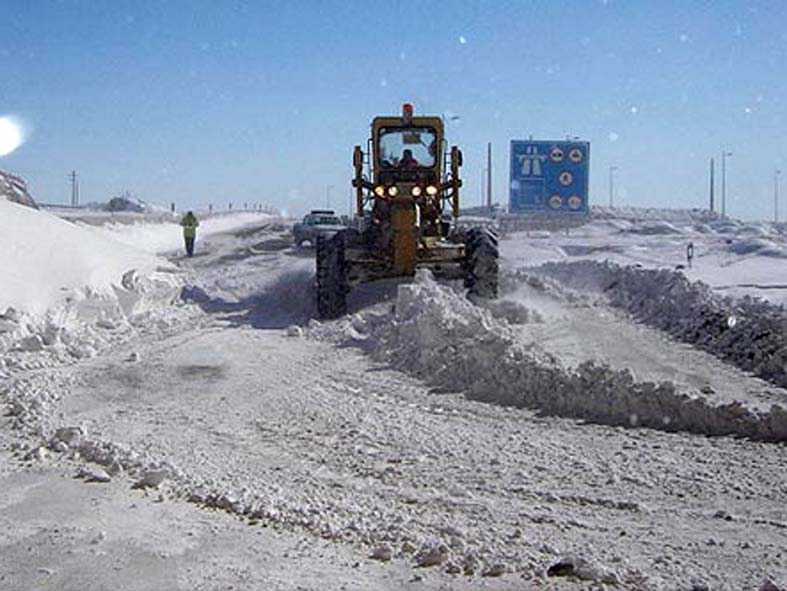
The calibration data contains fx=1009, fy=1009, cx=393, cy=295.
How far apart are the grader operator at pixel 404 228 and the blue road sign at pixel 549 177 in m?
20.4

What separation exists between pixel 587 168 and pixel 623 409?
29513mm

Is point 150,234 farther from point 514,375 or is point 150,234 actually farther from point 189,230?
point 514,375

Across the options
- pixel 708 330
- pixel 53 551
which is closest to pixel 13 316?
pixel 53 551

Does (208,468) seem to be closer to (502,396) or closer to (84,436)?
(84,436)

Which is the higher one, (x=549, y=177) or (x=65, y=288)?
(x=549, y=177)

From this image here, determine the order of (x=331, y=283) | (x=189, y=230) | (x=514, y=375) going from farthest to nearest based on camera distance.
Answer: (x=189, y=230)
(x=331, y=283)
(x=514, y=375)

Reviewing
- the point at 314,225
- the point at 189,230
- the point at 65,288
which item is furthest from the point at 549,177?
the point at 65,288

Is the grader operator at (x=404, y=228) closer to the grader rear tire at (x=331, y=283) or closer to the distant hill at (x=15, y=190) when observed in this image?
the grader rear tire at (x=331, y=283)

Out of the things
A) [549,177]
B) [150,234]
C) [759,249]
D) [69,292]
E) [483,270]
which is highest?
[549,177]

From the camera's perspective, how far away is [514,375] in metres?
9.51

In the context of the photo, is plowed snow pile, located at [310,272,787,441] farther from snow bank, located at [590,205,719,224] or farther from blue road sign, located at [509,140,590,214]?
snow bank, located at [590,205,719,224]

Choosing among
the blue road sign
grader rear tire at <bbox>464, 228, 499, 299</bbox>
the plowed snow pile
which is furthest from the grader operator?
the blue road sign

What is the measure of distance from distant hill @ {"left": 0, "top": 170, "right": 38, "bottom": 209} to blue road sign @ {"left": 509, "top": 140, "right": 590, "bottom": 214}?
1731cm

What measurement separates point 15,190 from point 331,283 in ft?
95.1
